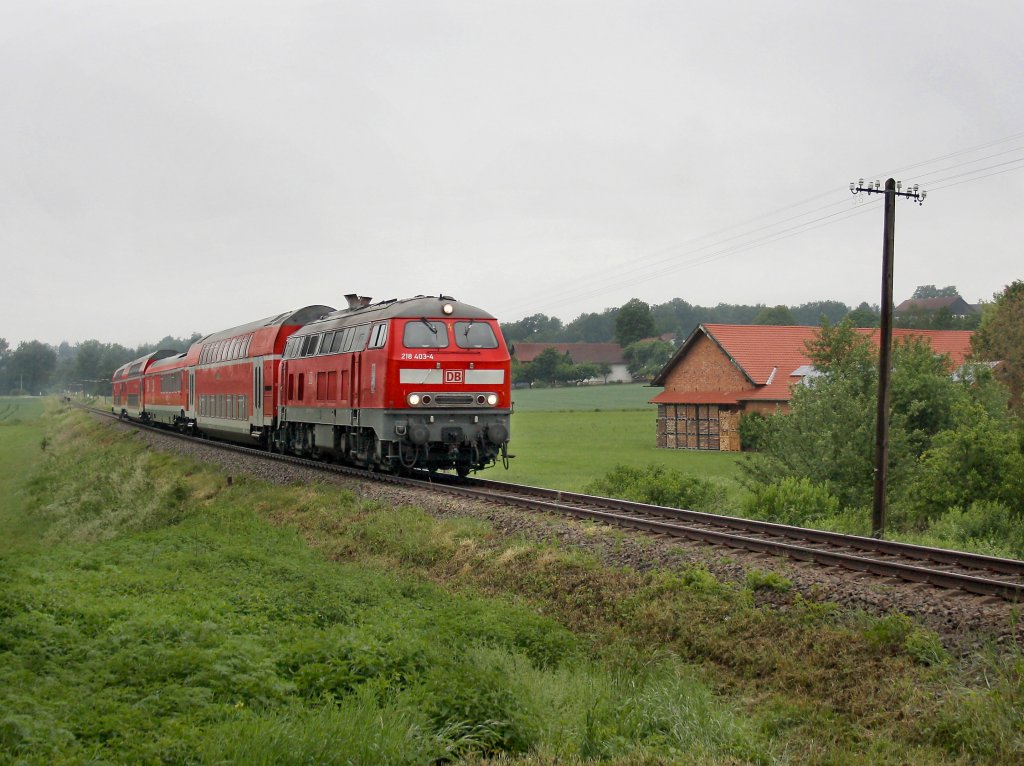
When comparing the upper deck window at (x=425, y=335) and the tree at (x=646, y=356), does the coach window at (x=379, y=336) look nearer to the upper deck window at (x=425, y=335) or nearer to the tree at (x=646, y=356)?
the upper deck window at (x=425, y=335)

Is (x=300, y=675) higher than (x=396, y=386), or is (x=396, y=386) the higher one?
(x=396, y=386)

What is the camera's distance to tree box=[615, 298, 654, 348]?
133 meters

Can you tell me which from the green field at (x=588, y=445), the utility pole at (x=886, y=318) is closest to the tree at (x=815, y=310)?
the green field at (x=588, y=445)

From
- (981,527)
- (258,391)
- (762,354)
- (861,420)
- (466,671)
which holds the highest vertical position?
(762,354)

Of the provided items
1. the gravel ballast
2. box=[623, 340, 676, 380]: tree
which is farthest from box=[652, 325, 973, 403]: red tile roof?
box=[623, 340, 676, 380]: tree

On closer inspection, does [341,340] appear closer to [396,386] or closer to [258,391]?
[396,386]

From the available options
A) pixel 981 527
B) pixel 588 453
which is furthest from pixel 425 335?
pixel 588 453

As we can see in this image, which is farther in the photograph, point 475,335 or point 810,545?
point 475,335

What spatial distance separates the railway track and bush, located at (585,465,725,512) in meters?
2.64

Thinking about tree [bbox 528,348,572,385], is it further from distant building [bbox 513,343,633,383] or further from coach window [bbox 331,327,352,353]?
coach window [bbox 331,327,352,353]

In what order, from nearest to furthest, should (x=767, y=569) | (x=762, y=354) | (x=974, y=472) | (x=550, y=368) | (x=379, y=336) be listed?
(x=767, y=569)
(x=379, y=336)
(x=974, y=472)
(x=762, y=354)
(x=550, y=368)

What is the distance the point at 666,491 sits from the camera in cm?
2042

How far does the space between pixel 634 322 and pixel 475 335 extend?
378ft

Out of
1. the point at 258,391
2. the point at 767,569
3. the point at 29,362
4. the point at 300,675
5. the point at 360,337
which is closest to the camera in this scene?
the point at 300,675
